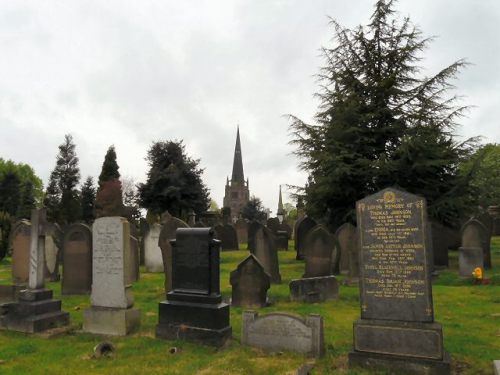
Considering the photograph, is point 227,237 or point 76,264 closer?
point 76,264

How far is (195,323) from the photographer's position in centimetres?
654

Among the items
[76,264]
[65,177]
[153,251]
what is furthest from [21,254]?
[65,177]

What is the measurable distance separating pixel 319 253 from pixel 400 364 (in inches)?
229

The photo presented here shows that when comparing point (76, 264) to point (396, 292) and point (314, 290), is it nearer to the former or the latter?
point (314, 290)

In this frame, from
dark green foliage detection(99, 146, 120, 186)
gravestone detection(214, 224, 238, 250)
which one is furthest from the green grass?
dark green foliage detection(99, 146, 120, 186)

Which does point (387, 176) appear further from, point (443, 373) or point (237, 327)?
point (443, 373)

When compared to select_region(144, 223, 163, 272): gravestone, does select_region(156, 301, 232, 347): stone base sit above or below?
below

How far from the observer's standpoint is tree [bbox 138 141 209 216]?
39.9 meters

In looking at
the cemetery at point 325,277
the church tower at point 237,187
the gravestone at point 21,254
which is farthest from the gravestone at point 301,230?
the church tower at point 237,187

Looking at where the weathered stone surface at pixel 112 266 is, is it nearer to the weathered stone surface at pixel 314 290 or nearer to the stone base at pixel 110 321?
the stone base at pixel 110 321

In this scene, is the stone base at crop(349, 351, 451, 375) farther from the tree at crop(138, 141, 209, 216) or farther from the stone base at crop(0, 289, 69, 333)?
the tree at crop(138, 141, 209, 216)

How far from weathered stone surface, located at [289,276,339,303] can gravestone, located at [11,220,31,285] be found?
25.6 feet

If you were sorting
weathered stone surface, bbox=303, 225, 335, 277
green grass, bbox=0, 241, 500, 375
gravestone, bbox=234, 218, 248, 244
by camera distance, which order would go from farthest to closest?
gravestone, bbox=234, 218, 248, 244, weathered stone surface, bbox=303, 225, 335, 277, green grass, bbox=0, 241, 500, 375

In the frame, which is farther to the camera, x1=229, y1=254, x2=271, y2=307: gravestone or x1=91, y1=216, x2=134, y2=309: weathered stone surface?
x1=229, y1=254, x2=271, y2=307: gravestone
